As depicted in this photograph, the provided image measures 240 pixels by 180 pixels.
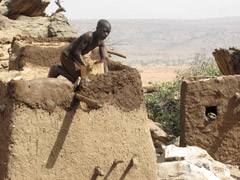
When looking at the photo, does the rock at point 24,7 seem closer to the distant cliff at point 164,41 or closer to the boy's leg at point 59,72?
the boy's leg at point 59,72

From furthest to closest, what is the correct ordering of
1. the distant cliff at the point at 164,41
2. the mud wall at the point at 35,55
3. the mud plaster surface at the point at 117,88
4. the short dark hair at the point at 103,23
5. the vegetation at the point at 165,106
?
the distant cliff at the point at 164,41 < the vegetation at the point at 165,106 < the mud wall at the point at 35,55 < the short dark hair at the point at 103,23 < the mud plaster surface at the point at 117,88

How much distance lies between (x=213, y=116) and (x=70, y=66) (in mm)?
3210

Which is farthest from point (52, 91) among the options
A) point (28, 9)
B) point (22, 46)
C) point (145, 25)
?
point (145, 25)

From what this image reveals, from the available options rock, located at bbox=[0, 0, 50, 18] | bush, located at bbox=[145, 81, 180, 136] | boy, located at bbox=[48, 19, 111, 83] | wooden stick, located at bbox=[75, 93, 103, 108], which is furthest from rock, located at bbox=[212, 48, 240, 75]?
rock, located at bbox=[0, 0, 50, 18]

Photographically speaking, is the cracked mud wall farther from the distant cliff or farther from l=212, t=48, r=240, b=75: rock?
the distant cliff

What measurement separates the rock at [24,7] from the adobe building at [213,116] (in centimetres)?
775

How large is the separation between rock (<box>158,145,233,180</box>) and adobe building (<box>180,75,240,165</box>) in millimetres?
649

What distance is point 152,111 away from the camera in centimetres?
1187

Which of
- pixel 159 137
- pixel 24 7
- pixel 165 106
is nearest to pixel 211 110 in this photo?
pixel 159 137

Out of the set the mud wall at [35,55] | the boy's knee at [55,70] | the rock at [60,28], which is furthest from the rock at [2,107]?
the rock at [60,28]

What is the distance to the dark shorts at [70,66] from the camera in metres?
5.44

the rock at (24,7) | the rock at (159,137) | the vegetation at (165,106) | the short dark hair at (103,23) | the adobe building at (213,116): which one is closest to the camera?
the short dark hair at (103,23)

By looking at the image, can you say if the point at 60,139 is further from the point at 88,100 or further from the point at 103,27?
the point at 103,27

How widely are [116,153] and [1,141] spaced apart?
128 cm
